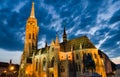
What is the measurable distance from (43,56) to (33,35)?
20.4m

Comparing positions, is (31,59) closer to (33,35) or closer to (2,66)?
(33,35)

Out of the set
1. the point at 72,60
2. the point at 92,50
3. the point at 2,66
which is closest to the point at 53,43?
the point at 72,60

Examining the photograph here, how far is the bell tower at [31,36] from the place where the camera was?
98.4 m

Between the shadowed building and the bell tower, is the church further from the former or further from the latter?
the shadowed building

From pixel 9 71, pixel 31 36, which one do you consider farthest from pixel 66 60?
pixel 31 36

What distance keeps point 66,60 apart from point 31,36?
118ft

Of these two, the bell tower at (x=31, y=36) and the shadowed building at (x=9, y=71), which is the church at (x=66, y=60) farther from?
the shadowed building at (x=9, y=71)

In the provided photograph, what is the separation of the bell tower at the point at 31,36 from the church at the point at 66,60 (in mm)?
2785

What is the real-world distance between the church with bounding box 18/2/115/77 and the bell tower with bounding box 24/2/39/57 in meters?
2.78

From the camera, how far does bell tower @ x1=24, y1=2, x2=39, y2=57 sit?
323 feet

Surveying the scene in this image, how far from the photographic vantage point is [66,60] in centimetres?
7094

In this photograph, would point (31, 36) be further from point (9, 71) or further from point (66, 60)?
point (9, 71)

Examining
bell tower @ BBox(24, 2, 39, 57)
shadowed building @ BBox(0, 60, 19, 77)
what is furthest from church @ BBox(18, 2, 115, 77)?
shadowed building @ BBox(0, 60, 19, 77)

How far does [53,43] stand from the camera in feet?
256
